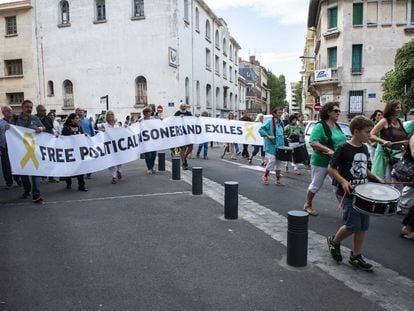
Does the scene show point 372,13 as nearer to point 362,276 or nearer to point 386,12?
point 386,12

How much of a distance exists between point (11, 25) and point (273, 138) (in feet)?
127

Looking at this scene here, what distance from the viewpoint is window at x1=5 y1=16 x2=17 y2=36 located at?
3897cm

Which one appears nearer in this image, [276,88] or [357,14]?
[357,14]

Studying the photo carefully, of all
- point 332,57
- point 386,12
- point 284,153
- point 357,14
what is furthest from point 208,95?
point 284,153

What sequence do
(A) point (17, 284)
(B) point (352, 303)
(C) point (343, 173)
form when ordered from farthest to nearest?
1. (C) point (343, 173)
2. (A) point (17, 284)
3. (B) point (352, 303)

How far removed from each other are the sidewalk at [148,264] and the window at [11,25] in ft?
124

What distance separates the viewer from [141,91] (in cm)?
3497

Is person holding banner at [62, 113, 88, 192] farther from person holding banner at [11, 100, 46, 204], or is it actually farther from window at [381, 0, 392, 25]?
window at [381, 0, 392, 25]

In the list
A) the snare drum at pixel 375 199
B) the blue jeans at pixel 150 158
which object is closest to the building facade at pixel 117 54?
the blue jeans at pixel 150 158

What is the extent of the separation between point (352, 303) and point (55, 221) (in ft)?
15.1

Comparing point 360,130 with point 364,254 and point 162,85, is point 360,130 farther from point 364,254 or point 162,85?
point 162,85

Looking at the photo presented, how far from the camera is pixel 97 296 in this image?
3.71m

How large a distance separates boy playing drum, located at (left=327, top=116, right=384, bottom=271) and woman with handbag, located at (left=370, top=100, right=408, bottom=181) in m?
2.42

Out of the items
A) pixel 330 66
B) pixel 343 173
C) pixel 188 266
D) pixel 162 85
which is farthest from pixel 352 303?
pixel 330 66
